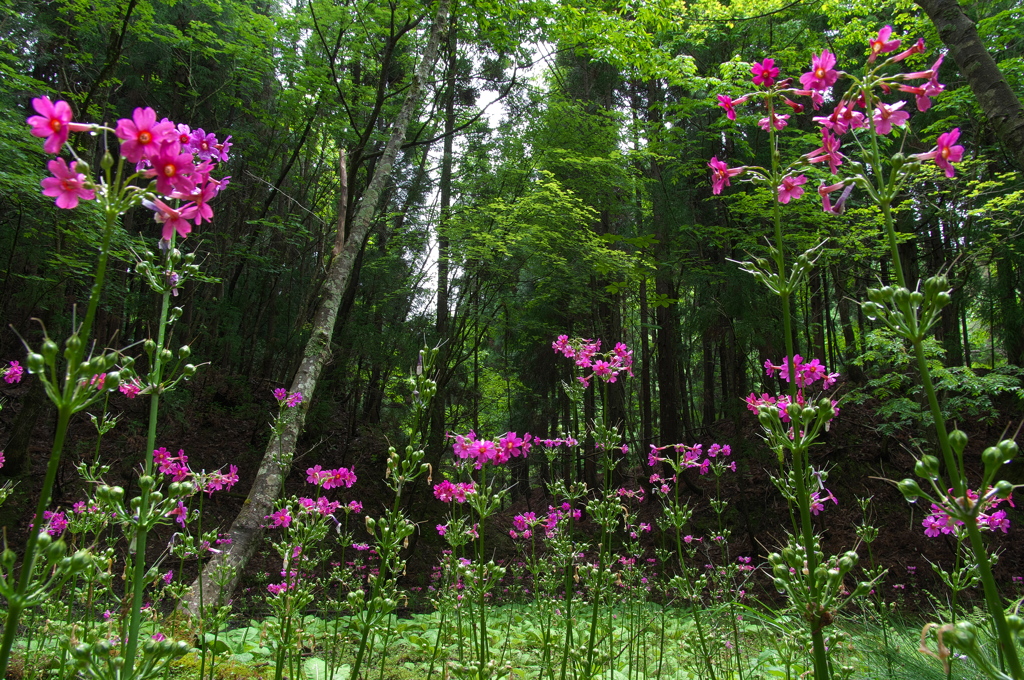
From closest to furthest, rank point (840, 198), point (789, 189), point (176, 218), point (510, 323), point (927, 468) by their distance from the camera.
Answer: point (927, 468)
point (176, 218)
point (840, 198)
point (789, 189)
point (510, 323)

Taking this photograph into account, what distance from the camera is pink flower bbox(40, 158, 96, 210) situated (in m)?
1.22


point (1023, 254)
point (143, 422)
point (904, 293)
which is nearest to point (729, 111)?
point (904, 293)

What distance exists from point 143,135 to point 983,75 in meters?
4.97

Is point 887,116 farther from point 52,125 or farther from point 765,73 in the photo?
point 52,125

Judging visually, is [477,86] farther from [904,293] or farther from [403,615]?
[904,293]

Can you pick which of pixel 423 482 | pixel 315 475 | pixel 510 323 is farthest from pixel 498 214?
pixel 315 475

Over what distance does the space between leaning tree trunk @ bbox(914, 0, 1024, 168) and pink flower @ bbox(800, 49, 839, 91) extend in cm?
274

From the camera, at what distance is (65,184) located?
125 cm

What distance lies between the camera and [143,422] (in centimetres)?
841

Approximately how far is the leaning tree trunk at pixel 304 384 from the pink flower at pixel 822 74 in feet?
9.40

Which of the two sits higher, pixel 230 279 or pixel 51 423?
pixel 230 279

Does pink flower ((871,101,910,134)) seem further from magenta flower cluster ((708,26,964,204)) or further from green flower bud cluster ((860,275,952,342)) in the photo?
green flower bud cluster ((860,275,952,342))

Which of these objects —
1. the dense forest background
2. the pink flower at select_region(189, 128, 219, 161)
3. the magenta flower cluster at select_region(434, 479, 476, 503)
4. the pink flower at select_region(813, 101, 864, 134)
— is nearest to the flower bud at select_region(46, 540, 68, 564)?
the magenta flower cluster at select_region(434, 479, 476, 503)

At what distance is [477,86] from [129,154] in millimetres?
12700
